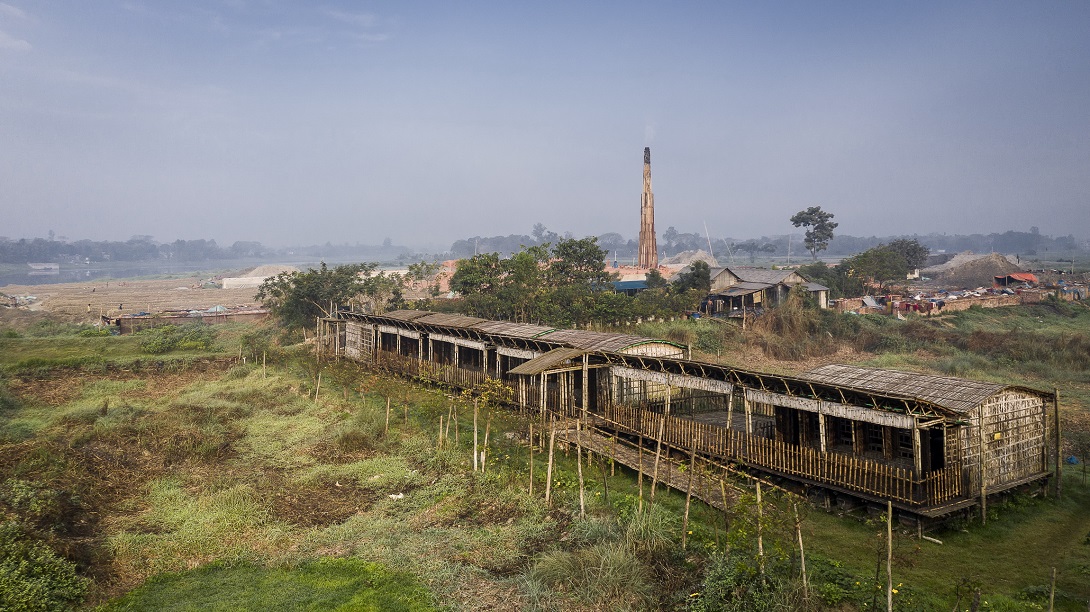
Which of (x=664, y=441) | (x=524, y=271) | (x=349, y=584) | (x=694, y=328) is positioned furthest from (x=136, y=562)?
(x=694, y=328)

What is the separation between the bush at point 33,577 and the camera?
8.20m

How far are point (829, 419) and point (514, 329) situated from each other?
439 inches

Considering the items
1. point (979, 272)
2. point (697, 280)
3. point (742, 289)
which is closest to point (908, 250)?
point (979, 272)

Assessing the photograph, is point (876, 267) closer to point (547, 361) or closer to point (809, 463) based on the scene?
point (547, 361)

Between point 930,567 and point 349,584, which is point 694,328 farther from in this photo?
point 349,584

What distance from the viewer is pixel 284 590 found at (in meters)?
9.15

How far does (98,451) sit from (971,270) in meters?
74.4

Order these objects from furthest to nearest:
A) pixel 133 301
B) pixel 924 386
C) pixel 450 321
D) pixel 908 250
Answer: pixel 908 250
pixel 133 301
pixel 450 321
pixel 924 386

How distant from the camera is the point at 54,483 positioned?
39.2 ft

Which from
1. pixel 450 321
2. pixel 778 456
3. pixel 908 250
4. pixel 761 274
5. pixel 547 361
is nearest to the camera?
pixel 778 456

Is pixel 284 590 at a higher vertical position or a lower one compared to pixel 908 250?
lower

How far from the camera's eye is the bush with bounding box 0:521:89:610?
26.9 feet

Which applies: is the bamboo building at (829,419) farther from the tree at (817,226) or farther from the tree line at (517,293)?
the tree at (817,226)

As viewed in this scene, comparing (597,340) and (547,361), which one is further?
(597,340)
